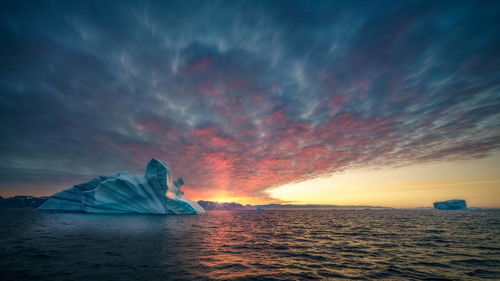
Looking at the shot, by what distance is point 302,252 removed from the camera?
13.8 m

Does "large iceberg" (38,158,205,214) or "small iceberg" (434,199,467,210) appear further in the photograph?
"small iceberg" (434,199,467,210)

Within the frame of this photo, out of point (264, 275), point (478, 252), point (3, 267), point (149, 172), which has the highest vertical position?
point (149, 172)

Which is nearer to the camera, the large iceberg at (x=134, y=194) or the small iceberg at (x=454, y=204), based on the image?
the large iceberg at (x=134, y=194)

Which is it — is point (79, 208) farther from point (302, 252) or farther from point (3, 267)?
point (302, 252)

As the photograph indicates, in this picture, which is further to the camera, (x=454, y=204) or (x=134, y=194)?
(x=454, y=204)

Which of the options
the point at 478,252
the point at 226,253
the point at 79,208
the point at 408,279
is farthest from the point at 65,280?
the point at 79,208

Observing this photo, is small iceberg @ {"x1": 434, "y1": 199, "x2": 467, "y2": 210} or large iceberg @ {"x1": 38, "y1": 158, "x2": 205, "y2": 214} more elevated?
large iceberg @ {"x1": 38, "y1": 158, "x2": 205, "y2": 214}

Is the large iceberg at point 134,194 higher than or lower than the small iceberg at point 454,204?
higher

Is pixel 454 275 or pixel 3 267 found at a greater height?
pixel 3 267

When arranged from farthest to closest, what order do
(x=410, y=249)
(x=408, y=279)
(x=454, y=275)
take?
(x=410, y=249)
(x=454, y=275)
(x=408, y=279)

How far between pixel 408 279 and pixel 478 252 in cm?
1076

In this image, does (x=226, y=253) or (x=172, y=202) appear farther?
(x=172, y=202)

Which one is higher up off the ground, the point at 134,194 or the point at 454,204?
the point at 134,194

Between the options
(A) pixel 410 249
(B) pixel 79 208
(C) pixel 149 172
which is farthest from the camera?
(B) pixel 79 208
